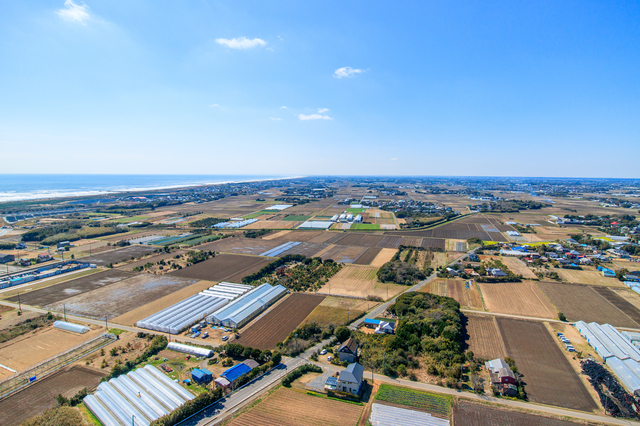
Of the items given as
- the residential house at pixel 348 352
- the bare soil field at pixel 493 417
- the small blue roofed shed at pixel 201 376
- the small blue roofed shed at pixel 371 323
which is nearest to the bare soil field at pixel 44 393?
the small blue roofed shed at pixel 201 376

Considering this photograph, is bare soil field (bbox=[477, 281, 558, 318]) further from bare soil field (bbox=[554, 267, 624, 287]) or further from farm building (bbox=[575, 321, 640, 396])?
bare soil field (bbox=[554, 267, 624, 287])

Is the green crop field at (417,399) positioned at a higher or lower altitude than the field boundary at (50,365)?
higher

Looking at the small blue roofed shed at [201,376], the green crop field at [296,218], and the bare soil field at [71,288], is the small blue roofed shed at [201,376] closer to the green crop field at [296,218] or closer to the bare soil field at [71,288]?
the bare soil field at [71,288]

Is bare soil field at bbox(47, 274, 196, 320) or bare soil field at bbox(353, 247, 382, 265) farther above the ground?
bare soil field at bbox(353, 247, 382, 265)

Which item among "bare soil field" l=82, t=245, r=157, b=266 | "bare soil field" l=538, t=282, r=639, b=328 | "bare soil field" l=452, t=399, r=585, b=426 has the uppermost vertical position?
"bare soil field" l=538, t=282, r=639, b=328

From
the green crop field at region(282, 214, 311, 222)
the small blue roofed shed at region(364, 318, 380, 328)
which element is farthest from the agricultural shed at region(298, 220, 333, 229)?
the small blue roofed shed at region(364, 318, 380, 328)

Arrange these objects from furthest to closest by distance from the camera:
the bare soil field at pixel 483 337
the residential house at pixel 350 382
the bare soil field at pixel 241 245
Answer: the bare soil field at pixel 241 245, the bare soil field at pixel 483 337, the residential house at pixel 350 382

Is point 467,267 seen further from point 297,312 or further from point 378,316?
point 297,312
